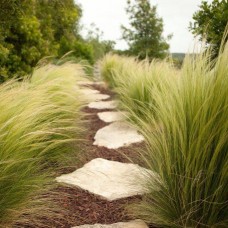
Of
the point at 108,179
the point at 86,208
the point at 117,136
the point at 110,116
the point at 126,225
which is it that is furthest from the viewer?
the point at 110,116

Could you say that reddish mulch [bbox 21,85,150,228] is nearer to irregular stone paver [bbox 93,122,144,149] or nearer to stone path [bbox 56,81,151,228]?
stone path [bbox 56,81,151,228]

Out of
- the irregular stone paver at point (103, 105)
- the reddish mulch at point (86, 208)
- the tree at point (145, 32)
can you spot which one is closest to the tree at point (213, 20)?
the irregular stone paver at point (103, 105)

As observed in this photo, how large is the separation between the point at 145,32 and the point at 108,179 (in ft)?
35.4

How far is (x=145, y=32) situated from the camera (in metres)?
12.4

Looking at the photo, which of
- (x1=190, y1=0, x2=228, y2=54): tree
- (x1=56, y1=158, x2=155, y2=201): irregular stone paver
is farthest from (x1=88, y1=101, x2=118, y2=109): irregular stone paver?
(x1=56, y1=158, x2=155, y2=201): irregular stone paver

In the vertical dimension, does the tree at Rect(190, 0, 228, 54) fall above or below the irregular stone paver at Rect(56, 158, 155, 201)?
above

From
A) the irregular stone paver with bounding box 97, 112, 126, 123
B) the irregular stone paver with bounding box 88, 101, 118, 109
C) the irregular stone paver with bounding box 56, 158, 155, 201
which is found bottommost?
the irregular stone paver with bounding box 88, 101, 118, 109

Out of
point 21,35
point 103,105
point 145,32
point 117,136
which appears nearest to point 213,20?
point 117,136

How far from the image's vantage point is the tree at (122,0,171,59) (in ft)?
40.2

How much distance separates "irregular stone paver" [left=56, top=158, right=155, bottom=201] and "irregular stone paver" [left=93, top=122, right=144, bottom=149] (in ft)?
1.86

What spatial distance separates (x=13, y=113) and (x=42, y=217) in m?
0.59

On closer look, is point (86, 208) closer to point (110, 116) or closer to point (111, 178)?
point (111, 178)

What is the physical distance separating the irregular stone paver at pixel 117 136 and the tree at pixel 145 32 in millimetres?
8782

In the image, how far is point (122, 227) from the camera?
1.69 metres
